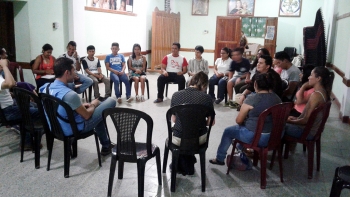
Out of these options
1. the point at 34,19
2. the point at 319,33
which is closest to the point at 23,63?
the point at 34,19

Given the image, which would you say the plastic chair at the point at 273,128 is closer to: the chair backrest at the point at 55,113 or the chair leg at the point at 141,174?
the chair leg at the point at 141,174

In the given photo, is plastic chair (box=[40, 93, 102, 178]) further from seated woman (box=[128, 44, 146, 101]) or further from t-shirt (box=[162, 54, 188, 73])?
t-shirt (box=[162, 54, 188, 73])

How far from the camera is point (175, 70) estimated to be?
5801 mm

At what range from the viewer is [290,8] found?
976 cm

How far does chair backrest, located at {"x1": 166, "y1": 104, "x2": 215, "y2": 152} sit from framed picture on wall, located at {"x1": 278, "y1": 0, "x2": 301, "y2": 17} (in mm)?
8564

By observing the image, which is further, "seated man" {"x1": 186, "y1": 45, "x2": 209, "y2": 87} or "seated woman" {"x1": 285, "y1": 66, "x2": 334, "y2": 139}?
"seated man" {"x1": 186, "y1": 45, "x2": 209, "y2": 87}

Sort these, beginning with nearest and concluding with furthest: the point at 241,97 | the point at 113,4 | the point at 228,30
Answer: the point at 241,97
the point at 113,4
the point at 228,30

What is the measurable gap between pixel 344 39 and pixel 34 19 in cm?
555

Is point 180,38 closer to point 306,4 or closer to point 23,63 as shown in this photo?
point 306,4

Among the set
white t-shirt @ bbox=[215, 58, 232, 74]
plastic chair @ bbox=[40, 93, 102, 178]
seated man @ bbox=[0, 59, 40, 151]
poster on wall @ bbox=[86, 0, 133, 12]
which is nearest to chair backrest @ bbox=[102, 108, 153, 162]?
plastic chair @ bbox=[40, 93, 102, 178]

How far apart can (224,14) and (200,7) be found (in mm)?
897

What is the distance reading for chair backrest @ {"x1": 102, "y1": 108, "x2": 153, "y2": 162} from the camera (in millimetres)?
2199

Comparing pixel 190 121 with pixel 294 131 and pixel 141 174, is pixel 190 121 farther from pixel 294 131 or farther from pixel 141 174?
pixel 294 131

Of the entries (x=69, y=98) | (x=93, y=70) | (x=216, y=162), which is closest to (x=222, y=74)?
(x=93, y=70)
